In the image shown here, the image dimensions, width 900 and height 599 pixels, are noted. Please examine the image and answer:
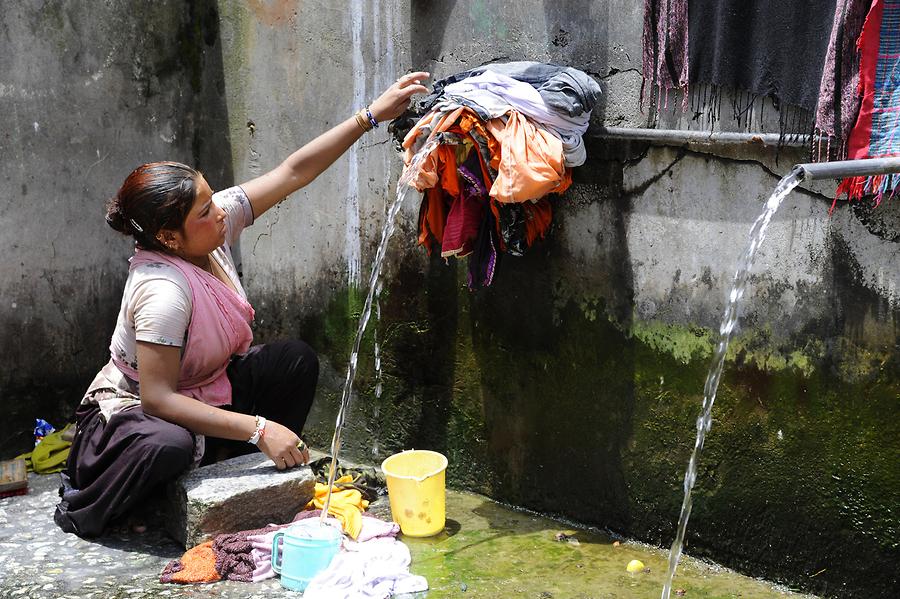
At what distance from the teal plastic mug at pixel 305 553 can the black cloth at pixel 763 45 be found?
6.95 feet

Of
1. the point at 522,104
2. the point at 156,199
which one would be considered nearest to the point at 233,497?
the point at 156,199

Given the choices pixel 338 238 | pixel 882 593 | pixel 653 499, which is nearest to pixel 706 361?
pixel 653 499

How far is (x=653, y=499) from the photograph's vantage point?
4172 mm

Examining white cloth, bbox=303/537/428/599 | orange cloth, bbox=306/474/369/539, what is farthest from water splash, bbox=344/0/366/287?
white cloth, bbox=303/537/428/599

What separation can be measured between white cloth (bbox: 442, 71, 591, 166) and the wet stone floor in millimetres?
1551

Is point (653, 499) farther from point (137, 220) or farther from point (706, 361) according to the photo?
point (137, 220)

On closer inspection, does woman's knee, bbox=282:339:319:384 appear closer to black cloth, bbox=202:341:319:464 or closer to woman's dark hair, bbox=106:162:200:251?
black cloth, bbox=202:341:319:464

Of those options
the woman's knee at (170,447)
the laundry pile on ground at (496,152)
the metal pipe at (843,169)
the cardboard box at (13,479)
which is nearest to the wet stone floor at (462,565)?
the cardboard box at (13,479)

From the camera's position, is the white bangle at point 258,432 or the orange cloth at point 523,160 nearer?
the orange cloth at point 523,160

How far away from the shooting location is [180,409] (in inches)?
157

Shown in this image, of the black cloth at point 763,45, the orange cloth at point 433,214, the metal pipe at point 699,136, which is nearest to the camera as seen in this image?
the black cloth at point 763,45

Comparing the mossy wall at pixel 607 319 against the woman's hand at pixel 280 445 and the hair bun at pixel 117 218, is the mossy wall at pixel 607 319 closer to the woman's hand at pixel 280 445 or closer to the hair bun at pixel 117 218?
the woman's hand at pixel 280 445

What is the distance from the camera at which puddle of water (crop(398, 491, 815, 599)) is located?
3846mm

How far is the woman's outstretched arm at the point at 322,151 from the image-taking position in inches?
168
